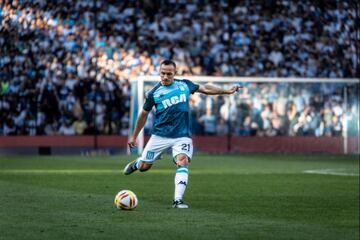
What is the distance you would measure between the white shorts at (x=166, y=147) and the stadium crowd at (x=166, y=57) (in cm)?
2080

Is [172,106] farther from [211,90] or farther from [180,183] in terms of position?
[180,183]

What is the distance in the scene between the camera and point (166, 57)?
36.9 meters

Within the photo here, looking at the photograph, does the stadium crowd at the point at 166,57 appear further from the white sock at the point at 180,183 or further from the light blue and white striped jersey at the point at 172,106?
Result: the white sock at the point at 180,183

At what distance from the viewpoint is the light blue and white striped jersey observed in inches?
559

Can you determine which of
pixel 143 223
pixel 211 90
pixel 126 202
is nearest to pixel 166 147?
pixel 211 90

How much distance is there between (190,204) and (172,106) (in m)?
1.42

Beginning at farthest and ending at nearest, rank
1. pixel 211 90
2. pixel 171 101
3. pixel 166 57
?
pixel 166 57
pixel 211 90
pixel 171 101

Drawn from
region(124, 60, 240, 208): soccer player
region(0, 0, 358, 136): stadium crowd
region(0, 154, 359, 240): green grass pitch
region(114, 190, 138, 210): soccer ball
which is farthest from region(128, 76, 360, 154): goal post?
region(114, 190, 138, 210): soccer ball

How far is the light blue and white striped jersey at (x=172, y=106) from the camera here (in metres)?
14.2

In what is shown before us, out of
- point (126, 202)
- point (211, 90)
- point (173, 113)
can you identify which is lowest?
point (126, 202)

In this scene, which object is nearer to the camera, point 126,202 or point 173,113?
point 126,202

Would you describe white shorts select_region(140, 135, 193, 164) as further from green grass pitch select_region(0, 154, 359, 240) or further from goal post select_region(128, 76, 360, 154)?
goal post select_region(128, 76, 360, 154)

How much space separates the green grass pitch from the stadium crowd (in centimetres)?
913

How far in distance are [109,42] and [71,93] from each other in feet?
9.07
